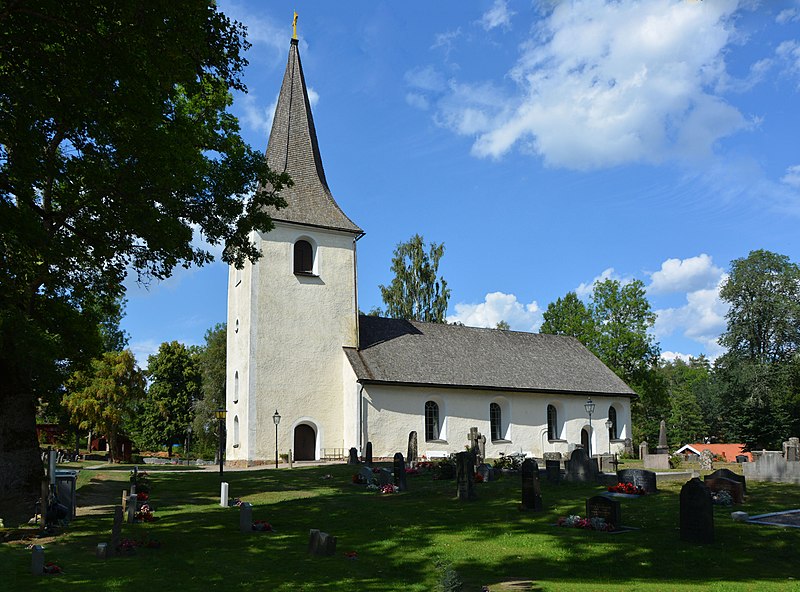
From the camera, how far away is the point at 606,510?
12344 mm

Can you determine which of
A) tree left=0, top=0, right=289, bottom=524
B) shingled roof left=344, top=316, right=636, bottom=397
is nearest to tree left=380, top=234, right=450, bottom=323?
shingled roof left=344, top=316, right=636, bottom=397

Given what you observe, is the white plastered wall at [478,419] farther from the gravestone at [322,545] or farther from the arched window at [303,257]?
the gravestone at [322,545]

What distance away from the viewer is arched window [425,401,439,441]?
112 ft

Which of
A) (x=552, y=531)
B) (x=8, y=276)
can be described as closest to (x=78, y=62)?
(x=8, y=276)

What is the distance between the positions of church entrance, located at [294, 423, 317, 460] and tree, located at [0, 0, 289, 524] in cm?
1558

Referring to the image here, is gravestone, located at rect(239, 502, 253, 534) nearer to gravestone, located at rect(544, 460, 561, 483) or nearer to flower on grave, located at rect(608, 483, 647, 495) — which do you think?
flower on grave, located at rect(608, 483, 647, 495)

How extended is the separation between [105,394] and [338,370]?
16273 millimetres

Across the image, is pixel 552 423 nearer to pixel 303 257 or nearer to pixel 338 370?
pixel 338 370

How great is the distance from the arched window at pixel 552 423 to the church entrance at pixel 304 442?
43.2 ft

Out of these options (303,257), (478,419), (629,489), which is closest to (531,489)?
(629,489)

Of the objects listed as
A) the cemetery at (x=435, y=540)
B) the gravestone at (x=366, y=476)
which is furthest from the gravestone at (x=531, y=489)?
the gravestone at (x=366, y=476)

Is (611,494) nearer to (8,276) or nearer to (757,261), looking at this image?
(8,276)

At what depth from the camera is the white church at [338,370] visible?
105 ft

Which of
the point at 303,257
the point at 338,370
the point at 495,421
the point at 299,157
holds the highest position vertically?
the point at 299,157
